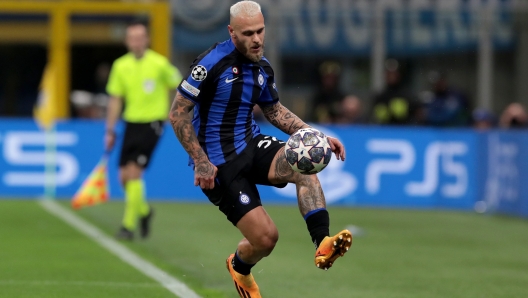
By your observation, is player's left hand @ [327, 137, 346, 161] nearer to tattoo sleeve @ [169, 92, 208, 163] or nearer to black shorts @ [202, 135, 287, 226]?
black shorts @ [202, 135, 287, 226]

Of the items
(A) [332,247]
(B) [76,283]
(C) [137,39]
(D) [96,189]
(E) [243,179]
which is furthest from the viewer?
(D) [96,189]

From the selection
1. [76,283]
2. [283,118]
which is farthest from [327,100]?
[283,118]

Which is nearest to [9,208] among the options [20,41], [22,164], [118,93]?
[22,164]

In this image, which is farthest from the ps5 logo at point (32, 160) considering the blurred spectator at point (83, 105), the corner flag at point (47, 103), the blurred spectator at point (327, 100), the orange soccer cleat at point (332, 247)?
the orange soccer cleat at point (332, 247)

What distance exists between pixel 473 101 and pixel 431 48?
49.3 inches

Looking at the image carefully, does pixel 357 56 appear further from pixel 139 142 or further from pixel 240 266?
pixel 240 266

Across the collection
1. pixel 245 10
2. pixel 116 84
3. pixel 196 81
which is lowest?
pixel 116 84

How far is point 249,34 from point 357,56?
13.5m

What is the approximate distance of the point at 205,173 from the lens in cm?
705

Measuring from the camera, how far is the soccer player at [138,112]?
40.0 feet

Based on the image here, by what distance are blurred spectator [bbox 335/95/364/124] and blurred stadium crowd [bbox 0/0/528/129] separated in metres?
0.24

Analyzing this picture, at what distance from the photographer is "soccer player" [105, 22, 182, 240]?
40.0ft

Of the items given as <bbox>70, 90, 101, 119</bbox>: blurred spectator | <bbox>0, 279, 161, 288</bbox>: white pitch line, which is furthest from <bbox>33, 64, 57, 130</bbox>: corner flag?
<bbox>0, 279, 161, 288</bbox>: white pitch line

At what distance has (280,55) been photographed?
19984 mm
